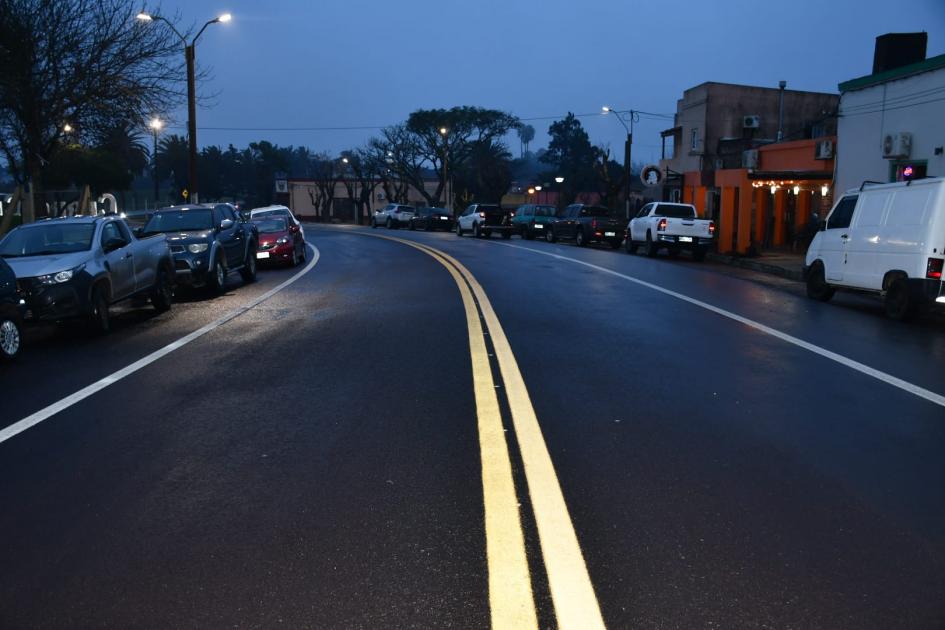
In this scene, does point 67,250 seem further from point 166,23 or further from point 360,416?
point 166,23

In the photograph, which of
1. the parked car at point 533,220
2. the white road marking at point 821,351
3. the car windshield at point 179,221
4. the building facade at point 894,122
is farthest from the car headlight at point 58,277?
the parked car at point 533,220

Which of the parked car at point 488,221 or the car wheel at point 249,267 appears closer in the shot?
the car wheel at point 249,267

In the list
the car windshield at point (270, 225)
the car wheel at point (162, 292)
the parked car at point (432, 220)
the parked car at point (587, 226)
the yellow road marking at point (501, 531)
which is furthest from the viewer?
the parked car at point (432, 220)

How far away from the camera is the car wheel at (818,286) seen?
1642 centimetres

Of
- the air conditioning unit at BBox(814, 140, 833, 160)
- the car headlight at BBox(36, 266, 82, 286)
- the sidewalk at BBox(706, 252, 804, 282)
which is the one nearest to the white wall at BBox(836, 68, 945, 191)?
the air conditioning unit at BBox(814, 140, 833, 160)

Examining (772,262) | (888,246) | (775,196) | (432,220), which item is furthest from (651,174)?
(888,246)

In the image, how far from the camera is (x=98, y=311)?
1198 centimetres

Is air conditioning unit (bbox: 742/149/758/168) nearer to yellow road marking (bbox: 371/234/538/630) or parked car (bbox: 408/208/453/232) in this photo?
parked car (bbox: 408/208/453/232)

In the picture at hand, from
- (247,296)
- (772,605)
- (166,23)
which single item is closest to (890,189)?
(247,296)

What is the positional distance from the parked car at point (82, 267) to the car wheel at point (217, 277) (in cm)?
231

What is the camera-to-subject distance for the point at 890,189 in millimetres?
14375

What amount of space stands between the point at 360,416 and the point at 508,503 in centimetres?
230

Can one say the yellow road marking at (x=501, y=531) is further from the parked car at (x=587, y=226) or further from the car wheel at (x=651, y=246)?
the parked car at (x=587, y=226)

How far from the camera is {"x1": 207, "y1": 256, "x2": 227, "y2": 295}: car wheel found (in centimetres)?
1706
